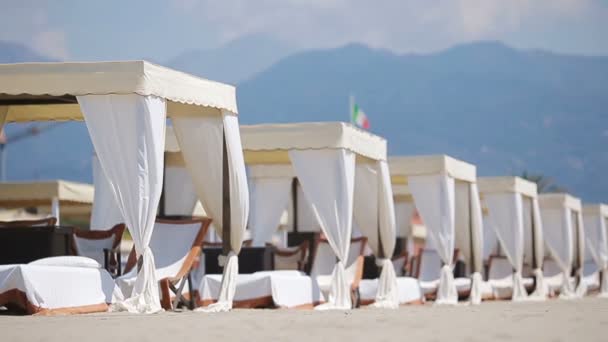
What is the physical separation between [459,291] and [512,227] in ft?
5.79

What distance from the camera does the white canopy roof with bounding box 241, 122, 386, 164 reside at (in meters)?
12.4

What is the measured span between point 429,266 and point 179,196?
537 centimetres

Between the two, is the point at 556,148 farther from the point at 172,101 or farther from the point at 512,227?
the point at 172,101

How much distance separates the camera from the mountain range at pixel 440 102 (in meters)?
126

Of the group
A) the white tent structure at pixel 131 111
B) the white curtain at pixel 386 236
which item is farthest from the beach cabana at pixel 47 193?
the white tent structure at pixel 131 111

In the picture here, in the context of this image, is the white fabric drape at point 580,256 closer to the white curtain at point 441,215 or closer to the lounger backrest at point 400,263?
the lounger backrest at point 400,263

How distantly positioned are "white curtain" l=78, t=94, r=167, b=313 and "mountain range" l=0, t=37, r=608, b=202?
115 meters

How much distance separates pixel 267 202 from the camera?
16.5m

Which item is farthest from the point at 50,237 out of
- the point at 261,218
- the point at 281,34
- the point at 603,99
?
the point at 281,34

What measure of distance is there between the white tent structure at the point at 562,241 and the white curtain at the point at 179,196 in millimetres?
9432

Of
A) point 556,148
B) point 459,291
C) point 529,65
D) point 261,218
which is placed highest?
point 529,65

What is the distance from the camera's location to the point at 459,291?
1727 centimetres

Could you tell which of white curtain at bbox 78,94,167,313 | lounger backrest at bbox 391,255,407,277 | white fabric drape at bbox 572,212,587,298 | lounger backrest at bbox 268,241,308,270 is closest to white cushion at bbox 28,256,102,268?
white curtain at bbox 78,94,167,313

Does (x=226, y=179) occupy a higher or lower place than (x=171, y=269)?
higher
